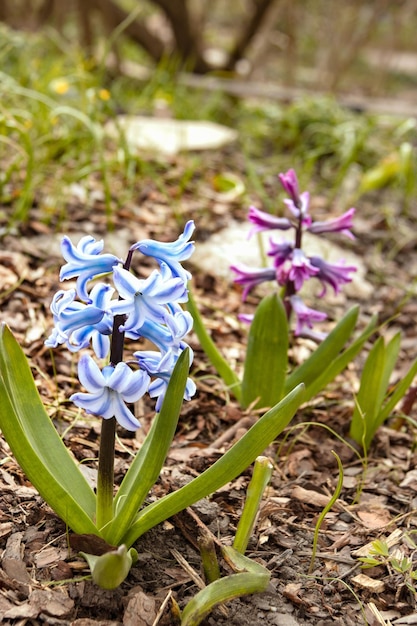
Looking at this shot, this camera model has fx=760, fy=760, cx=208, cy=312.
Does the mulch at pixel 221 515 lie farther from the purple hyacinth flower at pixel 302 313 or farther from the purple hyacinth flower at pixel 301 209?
the purple hyacinth flower at pixel 301 209

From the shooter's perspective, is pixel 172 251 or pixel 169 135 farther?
pixel 169 135

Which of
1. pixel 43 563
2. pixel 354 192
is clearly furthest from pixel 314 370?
pixel 354 192

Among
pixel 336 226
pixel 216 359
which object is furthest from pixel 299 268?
pixel 216 359

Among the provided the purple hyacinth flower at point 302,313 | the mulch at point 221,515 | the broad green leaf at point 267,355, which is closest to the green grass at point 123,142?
the mulch at point 221,515

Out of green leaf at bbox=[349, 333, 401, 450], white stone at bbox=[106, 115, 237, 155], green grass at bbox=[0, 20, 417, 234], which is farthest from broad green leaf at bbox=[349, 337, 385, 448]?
white stone at bbox=[106, 115, 237, 155]

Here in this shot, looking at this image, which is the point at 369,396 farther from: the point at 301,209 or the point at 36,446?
the point at 36,446

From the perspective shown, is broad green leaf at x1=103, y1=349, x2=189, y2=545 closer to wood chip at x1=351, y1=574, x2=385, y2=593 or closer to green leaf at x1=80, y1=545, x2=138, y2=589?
green leaf at x1=80, y1=545, x2=138, y2=589
